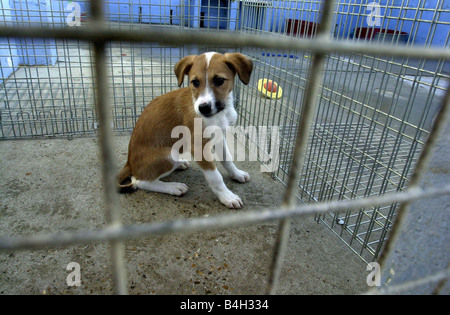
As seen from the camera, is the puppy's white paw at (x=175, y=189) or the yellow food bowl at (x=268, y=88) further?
the yellow food bowl at (x=268, y=88)

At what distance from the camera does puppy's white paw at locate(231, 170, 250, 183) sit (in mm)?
2635

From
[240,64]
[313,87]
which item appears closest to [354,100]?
[240,64]

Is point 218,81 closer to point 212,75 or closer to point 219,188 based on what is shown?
point 212,75

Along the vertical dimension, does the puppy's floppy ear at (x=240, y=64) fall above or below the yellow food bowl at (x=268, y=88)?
above

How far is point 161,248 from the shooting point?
1.87 meters

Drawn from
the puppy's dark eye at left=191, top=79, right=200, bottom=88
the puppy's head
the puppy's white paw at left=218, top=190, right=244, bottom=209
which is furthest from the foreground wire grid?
the puppy's white paw at left=218, top=190, right=244, bottom=209

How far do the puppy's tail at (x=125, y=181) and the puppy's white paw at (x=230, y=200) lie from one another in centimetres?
68

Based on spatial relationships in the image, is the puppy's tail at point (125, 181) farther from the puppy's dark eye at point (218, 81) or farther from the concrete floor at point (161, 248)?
the puppy's dark eye at point (218, 81)

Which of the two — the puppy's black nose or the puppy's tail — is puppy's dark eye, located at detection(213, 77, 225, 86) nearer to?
the puppy's black nose

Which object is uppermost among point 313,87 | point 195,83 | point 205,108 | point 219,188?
point 313,87

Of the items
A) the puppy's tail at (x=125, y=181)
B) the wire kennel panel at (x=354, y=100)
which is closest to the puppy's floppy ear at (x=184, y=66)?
the wire kennel panel at (x=354, y=100)

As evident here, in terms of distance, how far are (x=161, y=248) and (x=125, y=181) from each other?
0.84 meters

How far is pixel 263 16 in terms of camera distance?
2957mm

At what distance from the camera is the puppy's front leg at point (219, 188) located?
2.28 m
